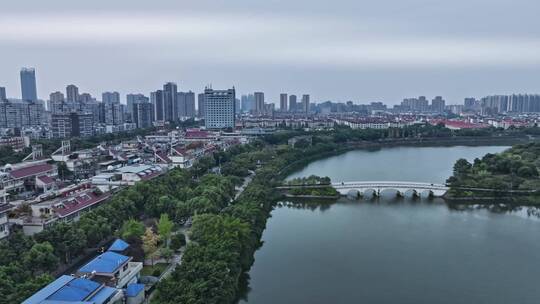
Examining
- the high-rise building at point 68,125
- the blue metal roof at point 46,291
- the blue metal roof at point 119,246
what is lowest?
the blue metal roof at point 119,246

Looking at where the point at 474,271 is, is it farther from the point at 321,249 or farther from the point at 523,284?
the point at 321,249

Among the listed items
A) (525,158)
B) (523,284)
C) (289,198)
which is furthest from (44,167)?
(525,158)

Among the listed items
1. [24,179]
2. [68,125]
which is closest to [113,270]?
[24,179]

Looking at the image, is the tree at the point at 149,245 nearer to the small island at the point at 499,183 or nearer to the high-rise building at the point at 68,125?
the small island at the point at 499,183

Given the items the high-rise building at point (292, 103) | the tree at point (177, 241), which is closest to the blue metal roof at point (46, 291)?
the tree at point (177, 241)

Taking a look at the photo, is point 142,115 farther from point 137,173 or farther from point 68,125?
point 137,173
